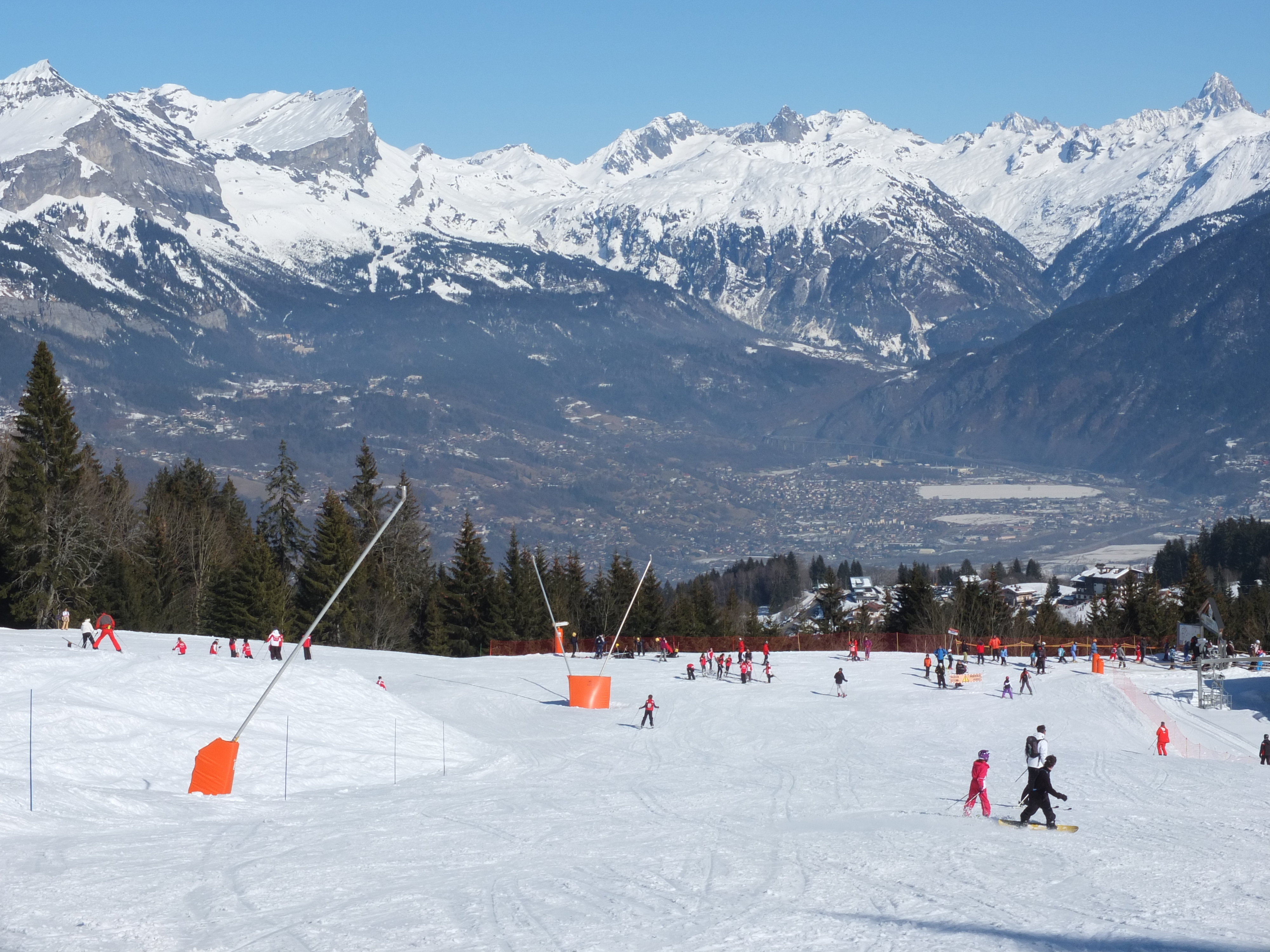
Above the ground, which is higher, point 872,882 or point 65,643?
point 65,643

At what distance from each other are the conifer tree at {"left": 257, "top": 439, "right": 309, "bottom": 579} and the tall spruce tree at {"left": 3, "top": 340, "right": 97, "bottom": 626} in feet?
74.6

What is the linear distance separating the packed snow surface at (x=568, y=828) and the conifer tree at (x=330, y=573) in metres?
29.3

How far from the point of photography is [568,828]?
2575 cm

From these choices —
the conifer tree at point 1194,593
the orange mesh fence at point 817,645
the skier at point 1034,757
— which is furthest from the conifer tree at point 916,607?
the skier at point 1034,757

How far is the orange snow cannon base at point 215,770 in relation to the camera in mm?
28625

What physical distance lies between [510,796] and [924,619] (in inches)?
2699

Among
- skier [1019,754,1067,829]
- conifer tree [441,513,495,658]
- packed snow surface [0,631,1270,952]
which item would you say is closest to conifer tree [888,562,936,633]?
conifer tree [441,513,495,658]

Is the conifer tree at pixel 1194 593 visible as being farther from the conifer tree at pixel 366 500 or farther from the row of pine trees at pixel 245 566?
the conifer tree at pixel 366 500

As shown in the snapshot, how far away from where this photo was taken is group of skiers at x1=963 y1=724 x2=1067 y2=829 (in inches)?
979

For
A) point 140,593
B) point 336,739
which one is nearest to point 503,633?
point 140,593

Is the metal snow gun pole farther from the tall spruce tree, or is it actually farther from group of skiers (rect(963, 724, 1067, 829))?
the tall spruce tree

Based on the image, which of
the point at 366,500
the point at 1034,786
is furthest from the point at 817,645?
the point at 1034,786

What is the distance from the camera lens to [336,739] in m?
35.8

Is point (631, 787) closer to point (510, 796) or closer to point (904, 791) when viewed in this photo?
point (510, 796)
